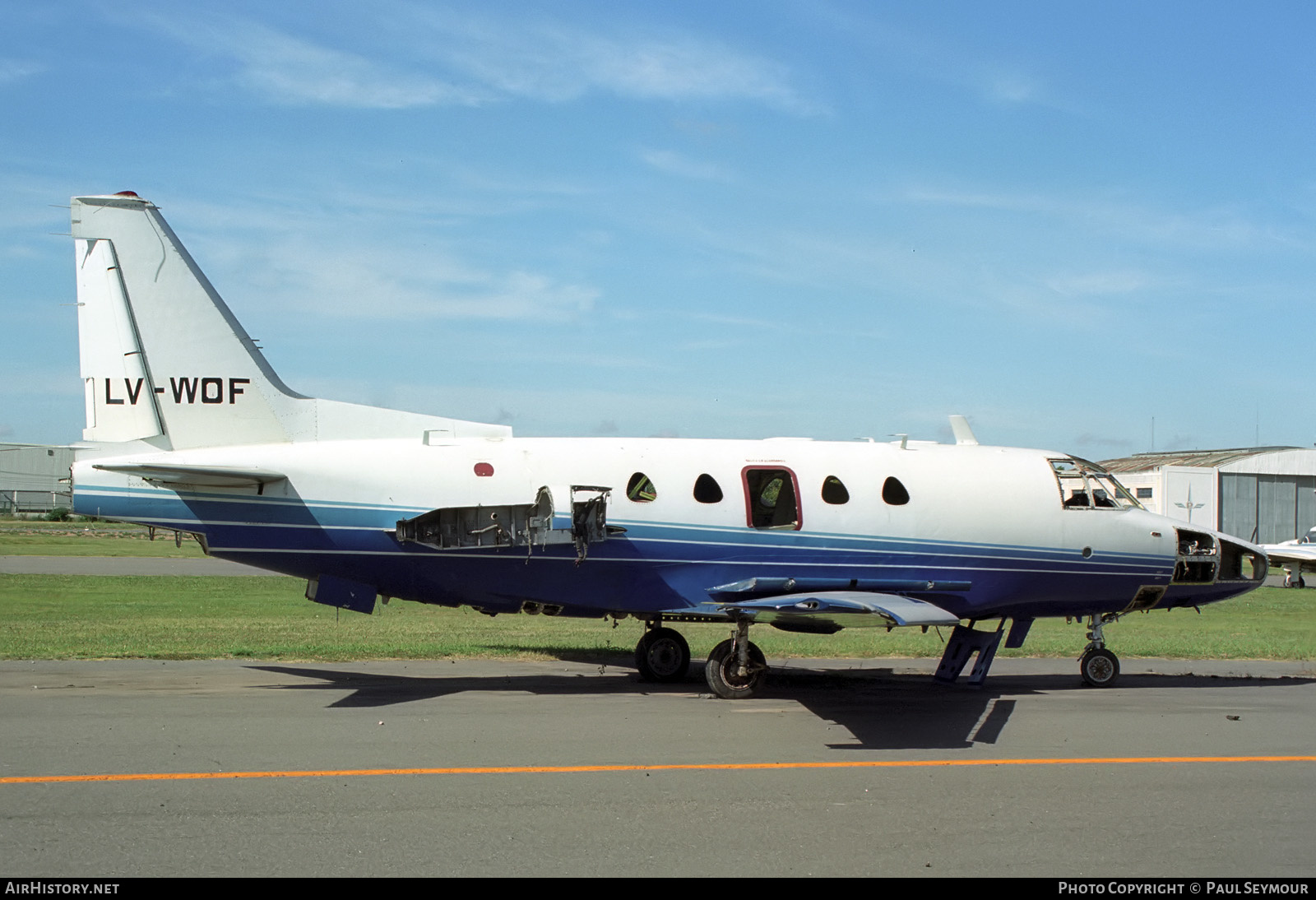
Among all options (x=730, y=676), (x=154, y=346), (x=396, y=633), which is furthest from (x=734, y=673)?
(x=396, y=633)

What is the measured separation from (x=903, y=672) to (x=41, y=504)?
118080mm

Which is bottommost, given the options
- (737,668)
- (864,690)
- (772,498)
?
(864,690)

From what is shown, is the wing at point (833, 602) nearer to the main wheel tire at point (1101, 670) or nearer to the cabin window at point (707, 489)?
the cabin window at point (707, 489)

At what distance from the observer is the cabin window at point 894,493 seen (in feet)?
49.4

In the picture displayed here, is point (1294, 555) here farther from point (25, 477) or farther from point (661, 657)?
point (25, 477)

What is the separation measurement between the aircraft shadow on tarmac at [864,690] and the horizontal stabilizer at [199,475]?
99.7 inches

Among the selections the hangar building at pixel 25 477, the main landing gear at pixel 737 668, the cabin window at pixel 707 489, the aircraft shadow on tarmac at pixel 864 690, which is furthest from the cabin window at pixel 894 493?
the hangar building at pixel 25 477

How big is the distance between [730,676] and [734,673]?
7 centimetres

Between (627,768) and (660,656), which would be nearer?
(627,768)

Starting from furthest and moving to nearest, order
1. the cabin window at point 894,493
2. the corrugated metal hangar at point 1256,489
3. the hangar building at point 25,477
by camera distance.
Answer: the hangar building at point 25,477, the corrugated metal hangar at point 1256,489, the cabin window at point 894,493

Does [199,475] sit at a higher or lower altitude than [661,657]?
higher

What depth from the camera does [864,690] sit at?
15031 mm

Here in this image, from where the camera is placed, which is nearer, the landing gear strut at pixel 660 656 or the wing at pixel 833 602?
the wing at pixel 833 602

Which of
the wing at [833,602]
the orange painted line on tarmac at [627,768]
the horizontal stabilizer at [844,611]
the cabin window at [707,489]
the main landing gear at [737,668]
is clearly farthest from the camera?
the cabin window at [707,489]
